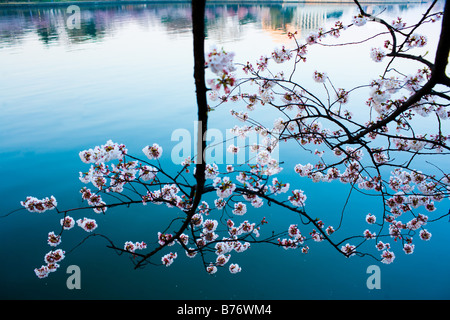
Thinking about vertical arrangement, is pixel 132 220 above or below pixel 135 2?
below

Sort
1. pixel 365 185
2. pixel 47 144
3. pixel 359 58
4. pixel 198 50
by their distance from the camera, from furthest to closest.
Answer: pixel 359 58 → pixel 47 144 → pixel 365 185 → pixel 198 50

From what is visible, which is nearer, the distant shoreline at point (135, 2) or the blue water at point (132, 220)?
the blue water at point (132, 220)

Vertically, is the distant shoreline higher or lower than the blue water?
higher

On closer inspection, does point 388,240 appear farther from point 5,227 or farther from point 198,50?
point 5,227

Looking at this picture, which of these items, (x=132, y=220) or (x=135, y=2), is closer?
(x=132, y=220)

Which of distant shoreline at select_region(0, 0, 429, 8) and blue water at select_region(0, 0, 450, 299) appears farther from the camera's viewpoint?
distant shoreline at select_region(0, 0, 429, 8)

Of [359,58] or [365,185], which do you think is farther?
[359,58]

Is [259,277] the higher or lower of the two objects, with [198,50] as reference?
lower

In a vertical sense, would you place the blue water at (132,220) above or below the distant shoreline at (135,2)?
below

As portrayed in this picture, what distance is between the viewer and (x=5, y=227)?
6625mm
